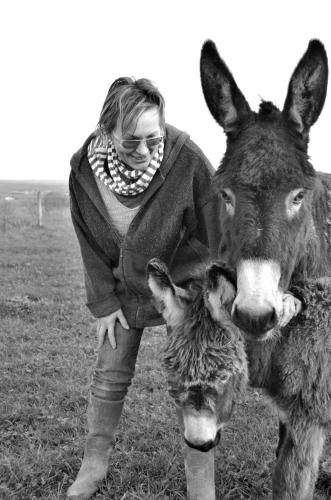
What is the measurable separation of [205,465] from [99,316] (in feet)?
4.14

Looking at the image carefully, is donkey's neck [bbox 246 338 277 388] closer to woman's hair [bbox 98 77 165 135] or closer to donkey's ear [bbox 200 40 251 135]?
donkey's ear [bbox 200 40 251 135]

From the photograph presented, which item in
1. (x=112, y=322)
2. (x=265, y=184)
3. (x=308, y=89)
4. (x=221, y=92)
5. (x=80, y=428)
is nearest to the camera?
(x=265, y=184)

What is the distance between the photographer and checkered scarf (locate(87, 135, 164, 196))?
3.43 meters

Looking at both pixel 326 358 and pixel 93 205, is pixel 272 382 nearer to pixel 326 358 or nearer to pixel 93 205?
pixel 326 358

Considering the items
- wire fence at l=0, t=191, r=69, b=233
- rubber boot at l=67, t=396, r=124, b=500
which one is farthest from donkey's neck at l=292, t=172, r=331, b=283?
wire fence at l=0, t=191, r=69, b=233

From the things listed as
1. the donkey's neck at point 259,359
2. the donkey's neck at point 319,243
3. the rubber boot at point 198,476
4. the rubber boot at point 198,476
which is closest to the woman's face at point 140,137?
the donkey's neck at point 319,243

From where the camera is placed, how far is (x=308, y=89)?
9.23 ft

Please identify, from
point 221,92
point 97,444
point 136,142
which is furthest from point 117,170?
point 97,444

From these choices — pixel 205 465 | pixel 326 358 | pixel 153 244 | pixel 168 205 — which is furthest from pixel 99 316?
pixel 326 358

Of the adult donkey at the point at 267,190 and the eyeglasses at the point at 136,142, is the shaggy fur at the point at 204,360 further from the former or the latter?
the eyeglasses at the point at 136,142

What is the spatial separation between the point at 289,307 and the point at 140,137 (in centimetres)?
139

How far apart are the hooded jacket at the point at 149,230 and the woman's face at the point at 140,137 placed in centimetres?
16

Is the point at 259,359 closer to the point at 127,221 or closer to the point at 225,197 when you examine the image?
the point at 225,197

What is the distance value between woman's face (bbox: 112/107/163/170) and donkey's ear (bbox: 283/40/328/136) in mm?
833
